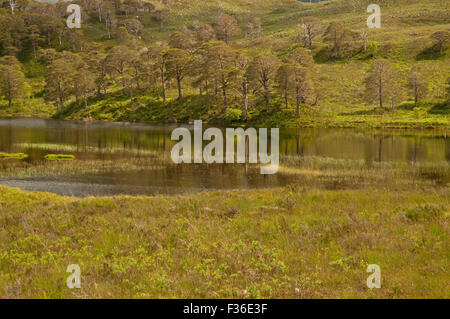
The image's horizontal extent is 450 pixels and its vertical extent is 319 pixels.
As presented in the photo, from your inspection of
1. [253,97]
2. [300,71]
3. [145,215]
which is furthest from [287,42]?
[145,215]

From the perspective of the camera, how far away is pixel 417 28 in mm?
150000

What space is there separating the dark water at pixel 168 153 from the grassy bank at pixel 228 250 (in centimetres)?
1188

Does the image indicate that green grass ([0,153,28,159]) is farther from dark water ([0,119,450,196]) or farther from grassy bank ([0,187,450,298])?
grassy bank ([0,187,450,298])

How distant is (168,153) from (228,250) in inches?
1491

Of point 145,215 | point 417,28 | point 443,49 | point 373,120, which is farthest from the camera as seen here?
point 417,28

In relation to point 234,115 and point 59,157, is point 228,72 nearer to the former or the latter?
point 234,115

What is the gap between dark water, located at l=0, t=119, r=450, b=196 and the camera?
32188 millimetres

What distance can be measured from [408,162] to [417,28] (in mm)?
137929

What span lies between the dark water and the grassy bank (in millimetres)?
11885

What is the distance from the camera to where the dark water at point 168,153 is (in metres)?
32.2

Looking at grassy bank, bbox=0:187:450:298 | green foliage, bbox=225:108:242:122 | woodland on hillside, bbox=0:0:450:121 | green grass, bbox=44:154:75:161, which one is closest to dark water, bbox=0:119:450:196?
green grass, bbox=44:154:75:161
